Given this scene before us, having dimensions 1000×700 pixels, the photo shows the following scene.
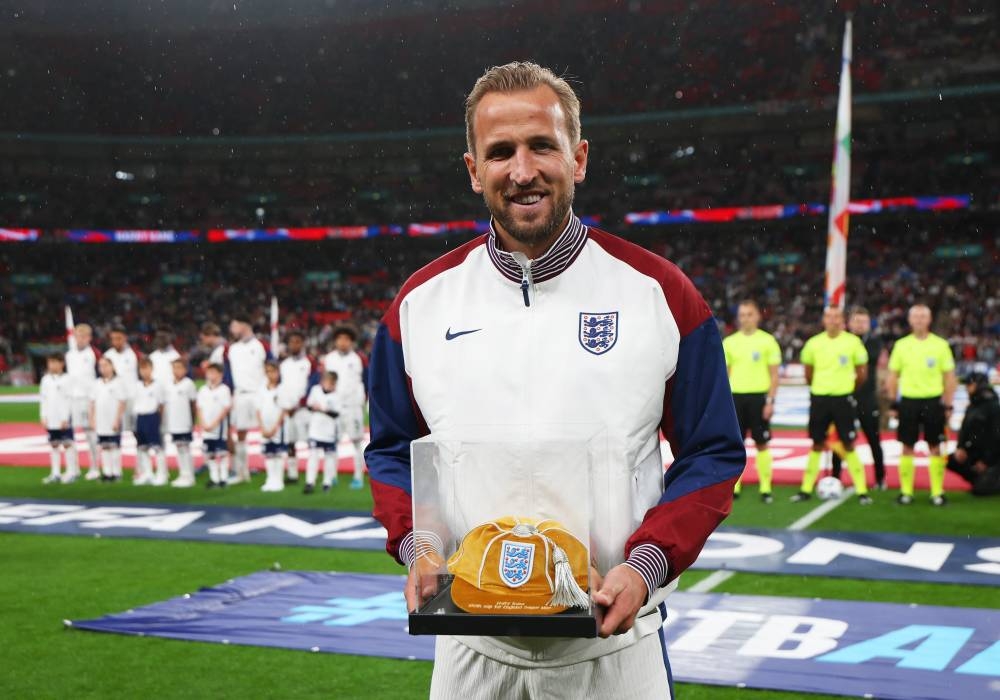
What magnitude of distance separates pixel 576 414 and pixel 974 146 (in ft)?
125

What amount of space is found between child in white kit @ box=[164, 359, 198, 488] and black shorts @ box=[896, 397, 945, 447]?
8023mm

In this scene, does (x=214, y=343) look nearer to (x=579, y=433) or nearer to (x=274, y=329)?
(x=274, y=329)

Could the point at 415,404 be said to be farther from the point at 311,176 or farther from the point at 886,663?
the point at 311,176

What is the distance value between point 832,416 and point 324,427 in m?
5.42

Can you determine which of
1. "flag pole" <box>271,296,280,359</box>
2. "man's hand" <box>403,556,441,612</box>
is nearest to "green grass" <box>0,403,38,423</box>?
"flag pole" <box>271,296,280,359</box>

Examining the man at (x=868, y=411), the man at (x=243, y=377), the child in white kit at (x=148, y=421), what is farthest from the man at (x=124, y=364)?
the man at (x=868, y=411)

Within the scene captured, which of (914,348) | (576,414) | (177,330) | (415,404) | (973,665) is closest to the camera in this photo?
(576,414)

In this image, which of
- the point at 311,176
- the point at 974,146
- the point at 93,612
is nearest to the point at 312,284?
the point at 311,176

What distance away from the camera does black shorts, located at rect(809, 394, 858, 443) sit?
31.8 ft

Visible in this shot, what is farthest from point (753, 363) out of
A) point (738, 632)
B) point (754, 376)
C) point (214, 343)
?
point (214, 343)

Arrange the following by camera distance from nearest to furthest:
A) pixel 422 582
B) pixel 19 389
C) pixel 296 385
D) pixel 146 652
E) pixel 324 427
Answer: pixel 422 582, pixel 146 652, pixel 324 427, pixel 296 385, pixel 19 389

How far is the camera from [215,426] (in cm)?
1155

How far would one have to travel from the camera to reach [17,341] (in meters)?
36.5

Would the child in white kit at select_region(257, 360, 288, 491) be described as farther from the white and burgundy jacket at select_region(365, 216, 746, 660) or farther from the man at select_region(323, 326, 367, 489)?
the white and burgundy jacket at select_region(365, 216, 746, 660)
